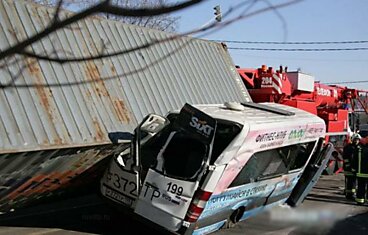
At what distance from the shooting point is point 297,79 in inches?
587

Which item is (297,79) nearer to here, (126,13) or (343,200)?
(343,200)

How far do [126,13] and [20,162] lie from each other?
15.5ft

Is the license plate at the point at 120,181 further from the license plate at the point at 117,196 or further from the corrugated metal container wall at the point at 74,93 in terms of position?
the corrugated metal container wall at the point at 74,93

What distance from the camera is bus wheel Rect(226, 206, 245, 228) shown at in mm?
7809

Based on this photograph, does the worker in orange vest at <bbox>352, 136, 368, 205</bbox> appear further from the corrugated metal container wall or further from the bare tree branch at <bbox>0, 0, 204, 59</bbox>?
the bare tree branch at <bbox>0, 0, 204, 59</bbox>

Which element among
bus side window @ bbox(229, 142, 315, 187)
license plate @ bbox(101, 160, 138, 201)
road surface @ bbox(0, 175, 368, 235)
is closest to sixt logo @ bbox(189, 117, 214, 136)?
bus side window @ bbox(229, 142, 315, 187)

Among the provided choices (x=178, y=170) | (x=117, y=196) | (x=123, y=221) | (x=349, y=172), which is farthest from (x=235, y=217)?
(x=349, y=172)

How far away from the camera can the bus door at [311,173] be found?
9445 mm

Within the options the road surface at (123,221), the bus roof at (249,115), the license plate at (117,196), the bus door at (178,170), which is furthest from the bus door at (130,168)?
the road surface at (123,221)

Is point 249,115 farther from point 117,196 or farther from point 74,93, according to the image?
point 74,93

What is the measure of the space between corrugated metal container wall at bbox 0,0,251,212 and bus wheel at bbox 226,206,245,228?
1.92m

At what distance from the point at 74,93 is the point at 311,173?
4839 millimetres

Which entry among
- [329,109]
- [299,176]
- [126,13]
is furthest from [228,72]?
[126,13]

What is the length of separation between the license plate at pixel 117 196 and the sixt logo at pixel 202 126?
57.5 inches
